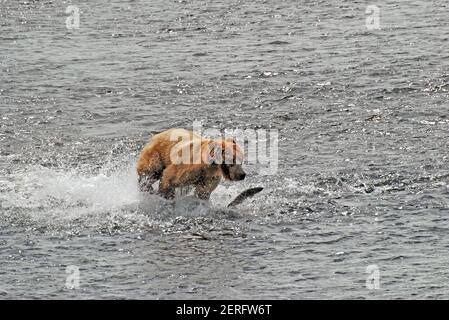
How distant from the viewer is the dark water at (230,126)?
1374cm

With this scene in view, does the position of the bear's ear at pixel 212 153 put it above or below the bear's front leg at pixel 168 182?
above

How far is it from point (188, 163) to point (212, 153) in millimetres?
444

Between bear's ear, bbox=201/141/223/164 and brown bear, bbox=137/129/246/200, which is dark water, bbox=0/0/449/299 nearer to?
brown bear, bbox=137/129/246/200

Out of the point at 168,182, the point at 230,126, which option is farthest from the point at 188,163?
the point at 230,126

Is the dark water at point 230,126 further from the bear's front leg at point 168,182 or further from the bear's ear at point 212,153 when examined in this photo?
the bear's ear at point 212,153

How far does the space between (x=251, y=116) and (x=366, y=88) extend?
2273mm

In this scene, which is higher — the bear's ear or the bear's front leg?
the bear's ear

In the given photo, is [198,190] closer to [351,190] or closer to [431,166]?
[351,190]

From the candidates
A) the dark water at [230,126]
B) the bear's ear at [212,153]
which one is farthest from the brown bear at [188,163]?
the dark water at [230,126]

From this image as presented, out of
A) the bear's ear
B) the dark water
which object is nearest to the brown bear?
the bear's ear

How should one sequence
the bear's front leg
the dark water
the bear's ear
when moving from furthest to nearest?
the bear's front leg < the bear's ear < the dark water

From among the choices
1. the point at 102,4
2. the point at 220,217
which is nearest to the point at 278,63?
the point at 102,4

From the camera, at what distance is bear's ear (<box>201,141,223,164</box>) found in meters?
15.2

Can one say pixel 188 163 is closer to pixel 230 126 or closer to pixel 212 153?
pixel 212 153
